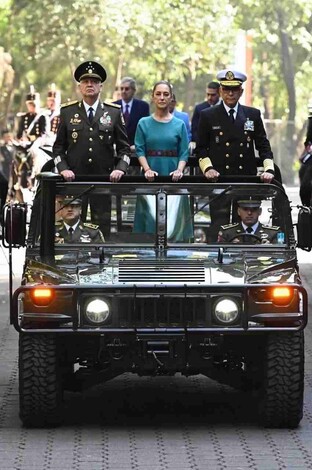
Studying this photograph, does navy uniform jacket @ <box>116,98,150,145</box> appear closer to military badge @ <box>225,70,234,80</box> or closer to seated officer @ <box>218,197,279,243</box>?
military badge @ <box>225,70,234,80</box>

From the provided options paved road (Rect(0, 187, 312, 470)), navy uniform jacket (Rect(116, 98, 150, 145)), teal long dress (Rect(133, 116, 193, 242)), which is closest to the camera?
paved road (Rect(0, 187, 312, 470))

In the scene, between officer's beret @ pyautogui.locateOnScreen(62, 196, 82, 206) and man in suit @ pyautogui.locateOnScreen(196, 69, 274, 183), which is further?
man in suit @ pyautogui.locateOnScreen(196, 69, 274, 183)

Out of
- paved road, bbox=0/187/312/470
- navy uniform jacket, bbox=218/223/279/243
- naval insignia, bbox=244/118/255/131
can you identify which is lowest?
paved road, bbox=0/187/312/470

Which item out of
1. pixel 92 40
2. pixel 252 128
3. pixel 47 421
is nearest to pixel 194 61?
pixel 92 40

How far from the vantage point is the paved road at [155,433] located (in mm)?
10469

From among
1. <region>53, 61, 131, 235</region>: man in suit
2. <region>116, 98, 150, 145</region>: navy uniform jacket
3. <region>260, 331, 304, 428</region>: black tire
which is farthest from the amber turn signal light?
<region>116, 98, 150, 145</region>: navy uniform jacket

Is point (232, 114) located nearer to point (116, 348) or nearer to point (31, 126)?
point (116, 348)

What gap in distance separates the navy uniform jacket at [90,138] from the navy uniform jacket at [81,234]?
204 cm

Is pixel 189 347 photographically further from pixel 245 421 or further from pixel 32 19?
pixel 32 19

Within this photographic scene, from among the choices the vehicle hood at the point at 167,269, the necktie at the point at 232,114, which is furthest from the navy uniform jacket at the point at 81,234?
the necktie at the point at 232,114

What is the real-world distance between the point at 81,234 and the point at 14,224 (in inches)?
17.0

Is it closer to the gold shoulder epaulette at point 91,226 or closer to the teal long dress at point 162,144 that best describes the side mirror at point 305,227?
the gold shoulder epaulette at point 91,226

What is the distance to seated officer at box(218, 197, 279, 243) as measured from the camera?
490 inches

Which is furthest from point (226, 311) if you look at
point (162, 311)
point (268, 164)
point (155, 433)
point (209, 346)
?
point (268, 164)
